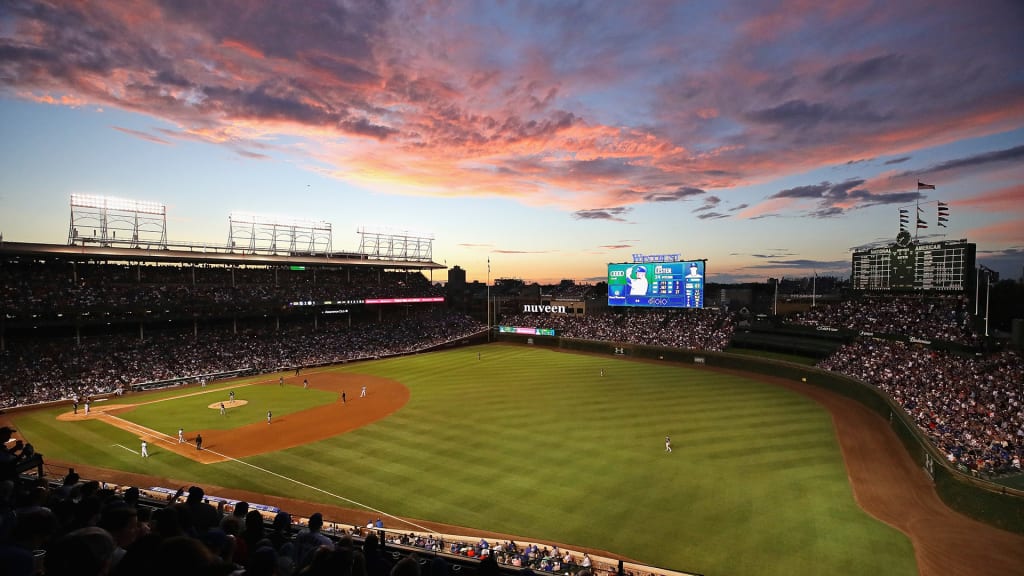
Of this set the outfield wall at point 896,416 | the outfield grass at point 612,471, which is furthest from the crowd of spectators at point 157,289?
the outfield wall at point 896,416

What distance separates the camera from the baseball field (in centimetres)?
1736

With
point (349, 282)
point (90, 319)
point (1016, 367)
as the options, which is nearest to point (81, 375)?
point (90, 319)

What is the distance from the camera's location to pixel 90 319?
4572cm

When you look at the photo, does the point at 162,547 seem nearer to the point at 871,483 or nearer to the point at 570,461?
the point at 570,461

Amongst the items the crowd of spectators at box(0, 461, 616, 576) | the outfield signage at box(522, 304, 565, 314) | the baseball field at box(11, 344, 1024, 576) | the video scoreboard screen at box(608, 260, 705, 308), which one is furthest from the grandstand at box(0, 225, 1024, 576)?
the video scoreboard screen at box(608, 260, 705, 308)

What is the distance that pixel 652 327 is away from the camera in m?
61.9

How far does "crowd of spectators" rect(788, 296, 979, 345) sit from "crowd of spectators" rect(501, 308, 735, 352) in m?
8.28

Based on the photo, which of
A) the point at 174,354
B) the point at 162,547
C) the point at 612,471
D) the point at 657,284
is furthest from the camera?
the point at 657,284

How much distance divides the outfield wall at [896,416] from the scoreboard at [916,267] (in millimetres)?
13709

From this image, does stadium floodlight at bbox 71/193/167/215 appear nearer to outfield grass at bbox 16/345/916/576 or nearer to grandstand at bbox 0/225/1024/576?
grandstand at bbox 0/225/1024/576

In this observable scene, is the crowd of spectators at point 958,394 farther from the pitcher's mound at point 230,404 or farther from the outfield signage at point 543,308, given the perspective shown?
the pitcher's mound at point 230,404

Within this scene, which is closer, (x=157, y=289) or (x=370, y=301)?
(x=157, y=289)

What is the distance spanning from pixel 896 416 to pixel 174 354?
59570 millimetres

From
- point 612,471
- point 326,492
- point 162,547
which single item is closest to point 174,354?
point 326,492
